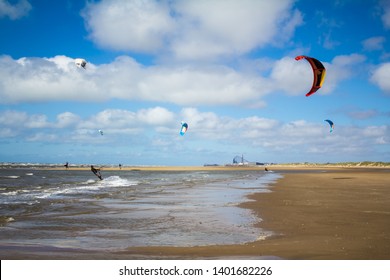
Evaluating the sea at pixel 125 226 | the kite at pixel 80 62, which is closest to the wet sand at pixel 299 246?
the sea at pixel 125 226

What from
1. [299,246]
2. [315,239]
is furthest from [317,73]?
[299,246]

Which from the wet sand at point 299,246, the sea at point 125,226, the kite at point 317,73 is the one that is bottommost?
the sea at point 125,226

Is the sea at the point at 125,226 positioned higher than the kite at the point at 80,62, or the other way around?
the kite at the point at 80,62

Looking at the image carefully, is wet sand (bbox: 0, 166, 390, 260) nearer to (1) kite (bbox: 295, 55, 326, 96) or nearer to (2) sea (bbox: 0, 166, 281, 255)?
(2) sea (bbox: 0, 166, 281, 255)

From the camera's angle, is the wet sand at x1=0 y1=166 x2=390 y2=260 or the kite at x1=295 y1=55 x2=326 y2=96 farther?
the kite at x1=295 y1=55 x2=326 y2=96

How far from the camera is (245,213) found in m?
13.7

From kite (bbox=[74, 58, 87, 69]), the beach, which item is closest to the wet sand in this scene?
the beach

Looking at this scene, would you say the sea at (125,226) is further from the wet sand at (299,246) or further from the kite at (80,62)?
the kite at (80,62)

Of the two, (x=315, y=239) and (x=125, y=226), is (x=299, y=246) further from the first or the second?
(x=125, y=226)

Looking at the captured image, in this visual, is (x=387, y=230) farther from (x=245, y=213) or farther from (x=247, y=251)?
(x=245, y=213)

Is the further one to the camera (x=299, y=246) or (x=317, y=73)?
(x=317, y=73)
